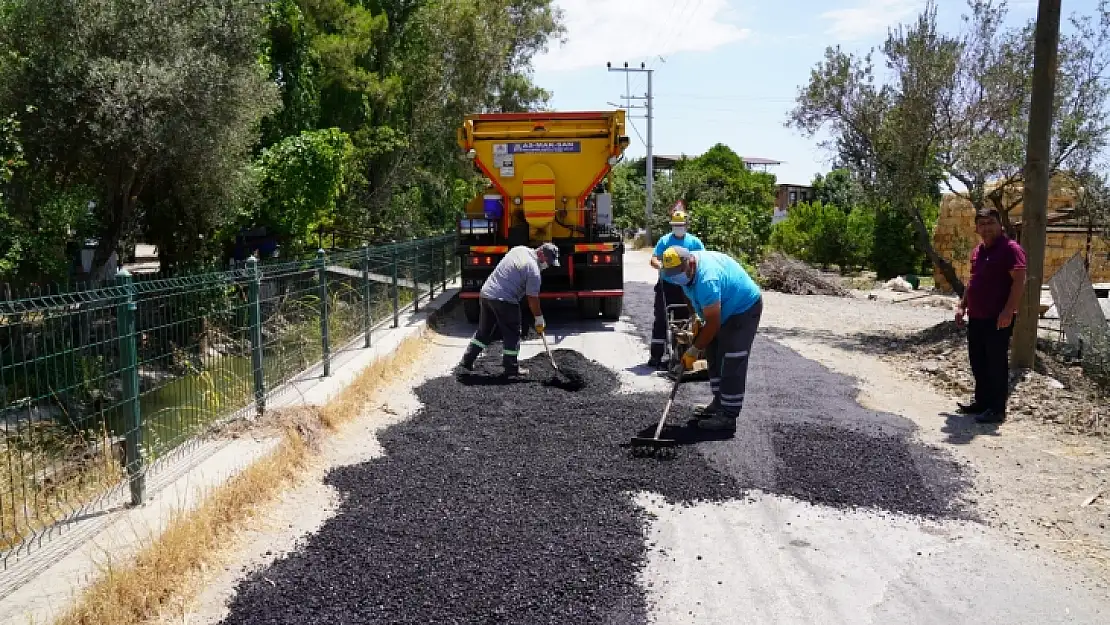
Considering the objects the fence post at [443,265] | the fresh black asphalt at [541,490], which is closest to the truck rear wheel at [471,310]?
the fence post at [443,265]

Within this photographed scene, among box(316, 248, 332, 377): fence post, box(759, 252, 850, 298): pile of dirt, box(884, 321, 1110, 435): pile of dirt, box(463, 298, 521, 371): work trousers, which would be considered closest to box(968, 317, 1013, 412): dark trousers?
box(884, 321, 1110, 435): pile of dirt

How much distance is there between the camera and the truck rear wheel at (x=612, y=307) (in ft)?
40.6

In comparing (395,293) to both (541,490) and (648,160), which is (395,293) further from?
(648,160)

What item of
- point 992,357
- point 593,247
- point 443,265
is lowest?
point 992,357

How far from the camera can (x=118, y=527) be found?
395cm

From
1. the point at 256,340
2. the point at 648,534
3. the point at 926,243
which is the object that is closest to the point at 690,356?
the point at 648,534

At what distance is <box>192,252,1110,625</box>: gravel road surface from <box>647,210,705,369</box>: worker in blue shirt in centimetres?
193

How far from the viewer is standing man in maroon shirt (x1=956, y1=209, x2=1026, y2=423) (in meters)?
6.58

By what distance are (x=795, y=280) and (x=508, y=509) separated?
1478 centimetres

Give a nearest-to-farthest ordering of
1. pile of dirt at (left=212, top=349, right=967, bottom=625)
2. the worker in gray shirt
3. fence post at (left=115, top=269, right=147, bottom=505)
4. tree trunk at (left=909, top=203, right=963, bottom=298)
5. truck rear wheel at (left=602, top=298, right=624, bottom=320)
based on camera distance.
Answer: pile of dirt at (left=212, top=349, right=967, bottom=625), fence post at (left=115, top=269, right=147, bottom=505), the worker in gray shirt, tree trunk at (left=909, top=203, right=963, bottom=298), truck rear wheel at (left=602, top=298, right=624, bottom=320)

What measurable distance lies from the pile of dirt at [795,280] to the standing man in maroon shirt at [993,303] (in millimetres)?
11200

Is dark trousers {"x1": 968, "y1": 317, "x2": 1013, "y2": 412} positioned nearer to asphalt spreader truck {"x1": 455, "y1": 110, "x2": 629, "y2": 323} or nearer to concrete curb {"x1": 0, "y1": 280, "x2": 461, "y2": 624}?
concrete curb {"x1": 0, "y1": 280, "x2": 461, "y2": 624}

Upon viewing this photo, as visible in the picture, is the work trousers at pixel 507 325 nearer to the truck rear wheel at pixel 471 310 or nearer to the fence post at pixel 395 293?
the fence post at pixel 395 293

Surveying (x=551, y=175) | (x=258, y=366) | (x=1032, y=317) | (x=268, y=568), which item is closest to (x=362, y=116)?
(x=551, y=175)
